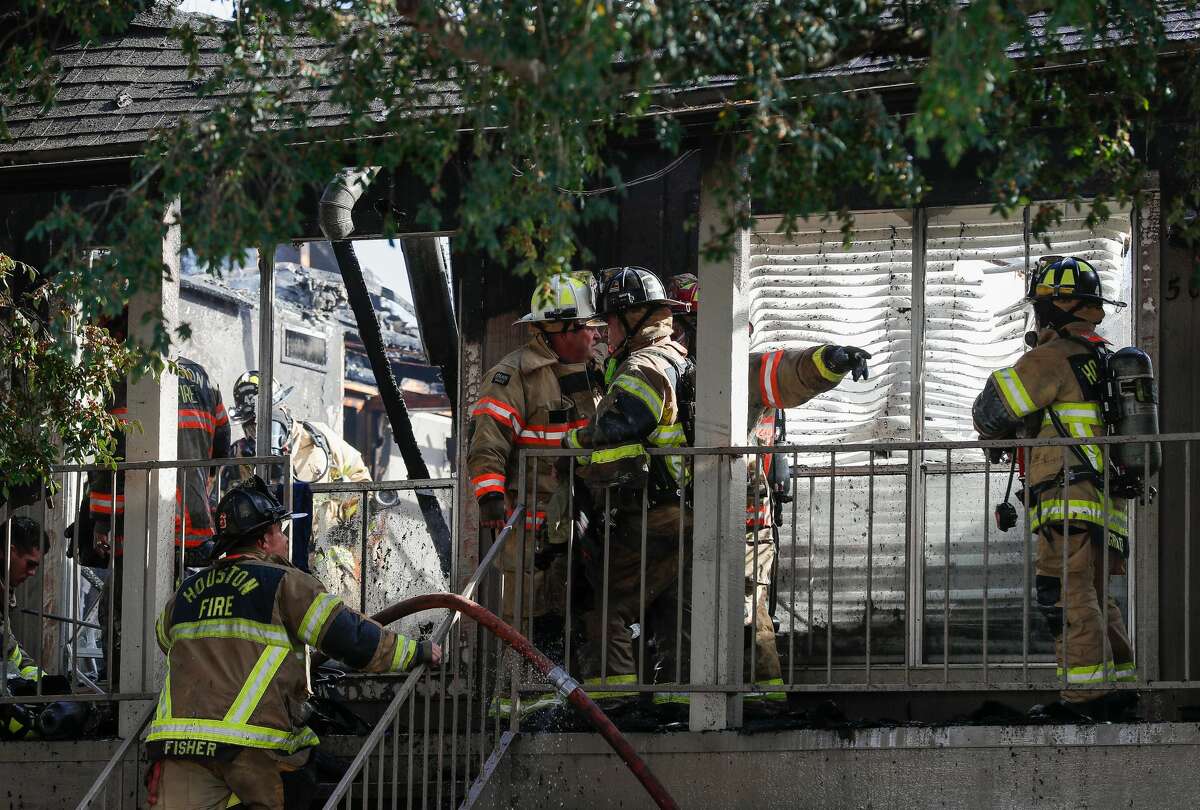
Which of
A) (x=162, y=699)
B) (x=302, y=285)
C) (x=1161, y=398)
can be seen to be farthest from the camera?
(x=302, y=285)

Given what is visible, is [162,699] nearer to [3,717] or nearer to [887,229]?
[3,717]

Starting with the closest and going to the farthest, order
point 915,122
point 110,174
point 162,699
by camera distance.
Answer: point 915,122 < point 162,699 < point 110,174

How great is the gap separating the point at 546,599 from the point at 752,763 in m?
1.58

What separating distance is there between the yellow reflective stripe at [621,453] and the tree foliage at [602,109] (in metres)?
1.98

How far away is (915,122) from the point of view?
17.6 feet

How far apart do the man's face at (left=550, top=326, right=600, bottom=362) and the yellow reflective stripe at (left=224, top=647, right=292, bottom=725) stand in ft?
8.19

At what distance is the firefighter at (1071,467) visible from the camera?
767cm

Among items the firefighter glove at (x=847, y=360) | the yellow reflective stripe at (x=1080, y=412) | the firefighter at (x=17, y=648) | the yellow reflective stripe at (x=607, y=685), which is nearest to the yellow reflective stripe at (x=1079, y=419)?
the yellow reflective stripe at (x=1080, y=412)

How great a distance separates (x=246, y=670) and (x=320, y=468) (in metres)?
6.24

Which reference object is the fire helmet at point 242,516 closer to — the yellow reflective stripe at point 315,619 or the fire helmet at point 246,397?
the yellow reflective stripe at point 315,619

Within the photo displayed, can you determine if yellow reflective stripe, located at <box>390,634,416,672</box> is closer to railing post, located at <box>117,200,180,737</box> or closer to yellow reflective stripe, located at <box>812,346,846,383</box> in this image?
railing post, located at <box>117,200,180,737</box>

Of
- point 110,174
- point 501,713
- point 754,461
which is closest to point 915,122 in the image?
point 754,461

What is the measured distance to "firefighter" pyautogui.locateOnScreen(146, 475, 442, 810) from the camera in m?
7.26

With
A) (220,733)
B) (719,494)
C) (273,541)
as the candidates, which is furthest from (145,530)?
(719,494)
